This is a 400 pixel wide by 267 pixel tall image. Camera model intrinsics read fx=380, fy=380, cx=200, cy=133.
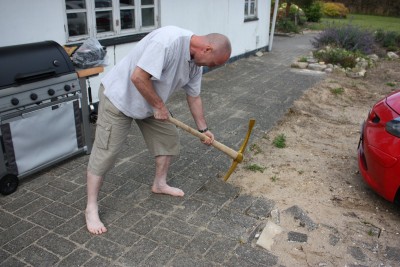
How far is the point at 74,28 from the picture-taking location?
520 centimetres

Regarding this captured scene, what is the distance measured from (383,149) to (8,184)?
3322mm

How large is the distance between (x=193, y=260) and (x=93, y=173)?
1.02 m

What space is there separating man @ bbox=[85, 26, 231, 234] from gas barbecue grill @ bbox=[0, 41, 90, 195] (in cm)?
94

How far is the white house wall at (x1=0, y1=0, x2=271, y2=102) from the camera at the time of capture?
435cm

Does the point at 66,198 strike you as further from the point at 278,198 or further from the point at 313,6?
the point at 313,6

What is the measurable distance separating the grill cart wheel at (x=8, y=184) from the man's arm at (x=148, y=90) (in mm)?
1655

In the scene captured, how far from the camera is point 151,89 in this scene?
2.66m

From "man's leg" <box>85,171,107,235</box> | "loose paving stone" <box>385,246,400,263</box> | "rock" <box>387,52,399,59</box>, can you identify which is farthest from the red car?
"rock" <box>387,52,399,59</box>

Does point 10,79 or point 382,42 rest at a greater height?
point 10,79

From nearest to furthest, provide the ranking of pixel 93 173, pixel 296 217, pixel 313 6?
pixel 93 173, pixel 296 217, pixel 313 6

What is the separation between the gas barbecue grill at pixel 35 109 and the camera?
11.1 feet

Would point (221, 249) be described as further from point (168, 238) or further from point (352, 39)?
point (352, 39)

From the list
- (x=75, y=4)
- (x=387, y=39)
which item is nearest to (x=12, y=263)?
(x=75, y=4)

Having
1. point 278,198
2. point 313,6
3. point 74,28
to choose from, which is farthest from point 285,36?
point 278,198
